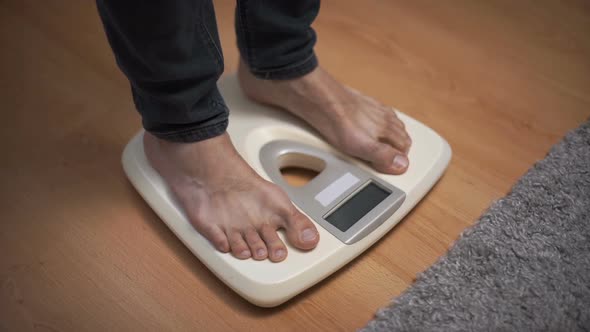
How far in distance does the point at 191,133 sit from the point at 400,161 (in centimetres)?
31

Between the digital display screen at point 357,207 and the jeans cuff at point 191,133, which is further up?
the jeans cuff at point 191,133

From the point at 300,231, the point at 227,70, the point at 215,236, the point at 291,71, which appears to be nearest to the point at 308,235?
the point at 300,231

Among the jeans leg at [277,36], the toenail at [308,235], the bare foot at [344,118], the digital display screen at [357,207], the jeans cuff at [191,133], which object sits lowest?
the digital display screen at [357,207]

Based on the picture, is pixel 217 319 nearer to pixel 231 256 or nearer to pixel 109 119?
pixel 231 256

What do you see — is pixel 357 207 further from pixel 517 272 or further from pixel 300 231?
pixel 517 272

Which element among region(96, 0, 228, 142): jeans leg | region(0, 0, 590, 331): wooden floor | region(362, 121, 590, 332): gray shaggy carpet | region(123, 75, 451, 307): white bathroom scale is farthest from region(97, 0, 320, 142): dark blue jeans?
region(362, 121, 590, 332): gray shaggy carpet

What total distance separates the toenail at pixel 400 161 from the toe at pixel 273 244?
214mm

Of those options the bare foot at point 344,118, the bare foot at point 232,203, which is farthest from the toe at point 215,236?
the bare foot at point 344,118

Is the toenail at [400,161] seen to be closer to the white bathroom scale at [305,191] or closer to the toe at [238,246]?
the white bathroom scale at [305,191]

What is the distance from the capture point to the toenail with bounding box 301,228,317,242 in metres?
0.72

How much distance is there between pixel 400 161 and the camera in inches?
32.3

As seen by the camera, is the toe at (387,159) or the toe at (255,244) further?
the toe at (387,159)

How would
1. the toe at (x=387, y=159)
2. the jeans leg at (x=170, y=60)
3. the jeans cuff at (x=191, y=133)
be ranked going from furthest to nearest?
1. the toe at (x=387, y=159)
2. the jeans cuff at (x=191, y=133)
3. the jeans leg at (x=170, y=60)

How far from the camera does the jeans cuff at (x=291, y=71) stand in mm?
821
